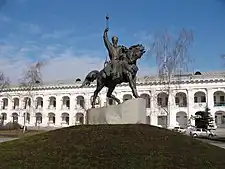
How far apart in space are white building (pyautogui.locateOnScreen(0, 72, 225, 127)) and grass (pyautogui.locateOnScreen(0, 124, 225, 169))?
117 feet

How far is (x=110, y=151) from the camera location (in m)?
11.2

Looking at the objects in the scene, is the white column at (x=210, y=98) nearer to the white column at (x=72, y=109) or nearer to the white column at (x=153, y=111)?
the white column at (x=153, y=111)

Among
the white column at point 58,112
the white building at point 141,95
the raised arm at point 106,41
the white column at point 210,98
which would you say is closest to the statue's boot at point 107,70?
the raised arm at point 106,41

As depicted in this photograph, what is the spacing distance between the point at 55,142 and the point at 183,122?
49932mm

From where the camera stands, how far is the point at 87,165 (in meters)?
9.97

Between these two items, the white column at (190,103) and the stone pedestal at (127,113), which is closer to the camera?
the stone pedestal at (127,113)

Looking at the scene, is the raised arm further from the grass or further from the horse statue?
the grass

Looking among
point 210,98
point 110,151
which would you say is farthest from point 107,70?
point 210,98

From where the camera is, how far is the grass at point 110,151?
1022 cm

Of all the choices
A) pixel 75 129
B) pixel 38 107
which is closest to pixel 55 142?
pixel 75 129

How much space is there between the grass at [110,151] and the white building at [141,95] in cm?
3556

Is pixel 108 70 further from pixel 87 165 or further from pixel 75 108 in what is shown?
pixel 75 108


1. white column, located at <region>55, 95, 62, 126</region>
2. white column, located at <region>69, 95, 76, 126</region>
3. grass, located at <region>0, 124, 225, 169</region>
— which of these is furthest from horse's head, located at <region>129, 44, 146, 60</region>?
white column, located at <region>55, 95, 62, 126</region>

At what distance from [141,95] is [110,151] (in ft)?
166
